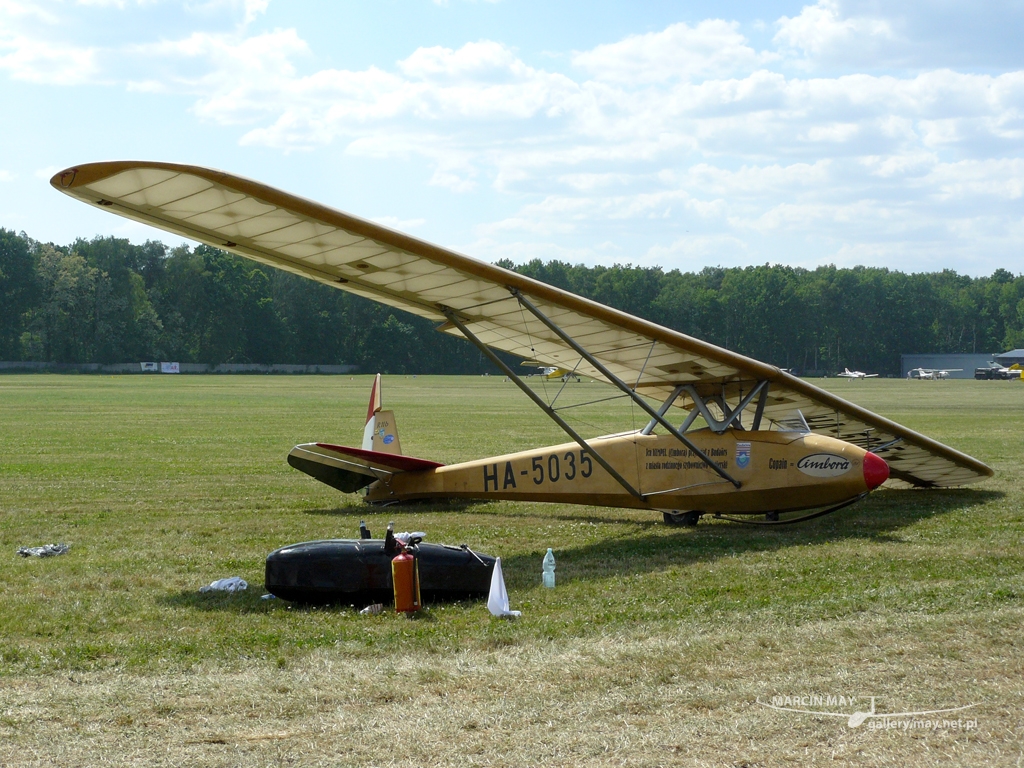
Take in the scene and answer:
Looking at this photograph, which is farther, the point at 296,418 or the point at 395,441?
the point at 296,418

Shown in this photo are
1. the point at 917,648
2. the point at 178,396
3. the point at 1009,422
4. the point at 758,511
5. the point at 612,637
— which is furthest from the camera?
the point at 178,396

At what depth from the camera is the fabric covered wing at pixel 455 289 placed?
25.6 feet

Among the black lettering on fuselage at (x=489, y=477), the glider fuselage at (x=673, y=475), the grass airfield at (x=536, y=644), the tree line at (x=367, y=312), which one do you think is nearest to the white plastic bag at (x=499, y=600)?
the grass airfield at (x=536, y=644)

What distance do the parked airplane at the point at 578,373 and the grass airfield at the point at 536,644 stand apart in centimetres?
49

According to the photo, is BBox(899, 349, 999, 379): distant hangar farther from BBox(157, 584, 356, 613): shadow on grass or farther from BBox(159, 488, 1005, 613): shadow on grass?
BBox(157, 584, 356, 613): shadow on grass

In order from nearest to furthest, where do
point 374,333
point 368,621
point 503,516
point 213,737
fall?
point 213,737, point 368,621, point 503,516, point 374,333

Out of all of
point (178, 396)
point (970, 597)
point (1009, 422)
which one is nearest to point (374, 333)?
point (178, 396)

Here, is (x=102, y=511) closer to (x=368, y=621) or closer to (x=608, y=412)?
(x=368, y=621)

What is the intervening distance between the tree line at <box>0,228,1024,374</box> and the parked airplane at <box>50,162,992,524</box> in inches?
3864

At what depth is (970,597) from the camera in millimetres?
7789

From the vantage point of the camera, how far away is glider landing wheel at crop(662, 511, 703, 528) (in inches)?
488

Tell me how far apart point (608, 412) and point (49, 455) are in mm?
24328

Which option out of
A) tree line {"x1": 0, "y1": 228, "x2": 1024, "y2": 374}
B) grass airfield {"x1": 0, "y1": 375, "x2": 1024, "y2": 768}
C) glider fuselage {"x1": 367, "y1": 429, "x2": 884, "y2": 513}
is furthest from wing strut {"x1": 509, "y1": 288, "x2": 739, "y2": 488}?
tree line {"x1": 0, "y1": 228, "x2": 1024, "y2": 374}

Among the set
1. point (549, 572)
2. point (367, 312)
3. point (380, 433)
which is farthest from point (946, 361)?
point (549, 572)
